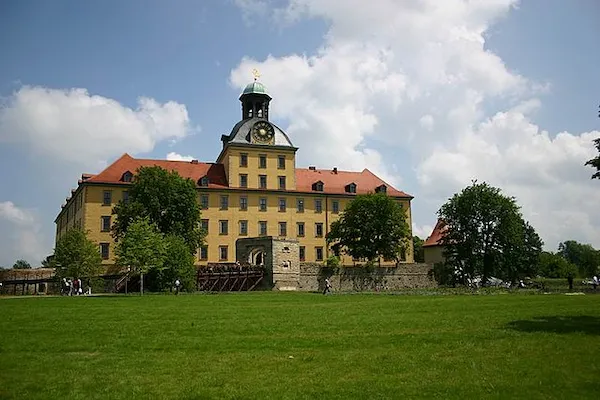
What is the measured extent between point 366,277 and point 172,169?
2552 centimetres

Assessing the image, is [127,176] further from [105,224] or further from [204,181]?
[204,181]

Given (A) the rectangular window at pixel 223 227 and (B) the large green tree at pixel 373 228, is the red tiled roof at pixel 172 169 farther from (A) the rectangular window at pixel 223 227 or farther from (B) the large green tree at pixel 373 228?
(B) the large green tree at pixel 373 228

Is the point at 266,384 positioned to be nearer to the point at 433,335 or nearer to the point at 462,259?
the point at 433,335

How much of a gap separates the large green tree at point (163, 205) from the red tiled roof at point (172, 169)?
453 inches

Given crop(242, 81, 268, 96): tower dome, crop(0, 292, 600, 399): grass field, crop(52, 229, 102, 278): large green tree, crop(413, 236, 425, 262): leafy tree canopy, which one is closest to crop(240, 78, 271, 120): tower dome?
crop(242, 81, 268, 96): tower dome

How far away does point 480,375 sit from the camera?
1027 cm

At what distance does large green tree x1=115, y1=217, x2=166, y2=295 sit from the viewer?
40.0 m

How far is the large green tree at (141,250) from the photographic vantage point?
131 feet

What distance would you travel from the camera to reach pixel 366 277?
199 ft

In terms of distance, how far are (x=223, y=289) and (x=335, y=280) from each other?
12.6m

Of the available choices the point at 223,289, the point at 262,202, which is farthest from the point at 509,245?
the point at 223,289

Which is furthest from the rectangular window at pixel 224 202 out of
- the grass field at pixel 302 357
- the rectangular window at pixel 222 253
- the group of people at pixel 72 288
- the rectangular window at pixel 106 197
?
the grass field at pixel 302 357

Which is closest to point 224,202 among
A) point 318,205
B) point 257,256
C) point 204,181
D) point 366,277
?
point 204,181

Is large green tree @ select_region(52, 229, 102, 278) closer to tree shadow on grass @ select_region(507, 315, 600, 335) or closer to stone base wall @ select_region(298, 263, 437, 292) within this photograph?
stone base wall @ select_region(298, 263, 437, 292)
